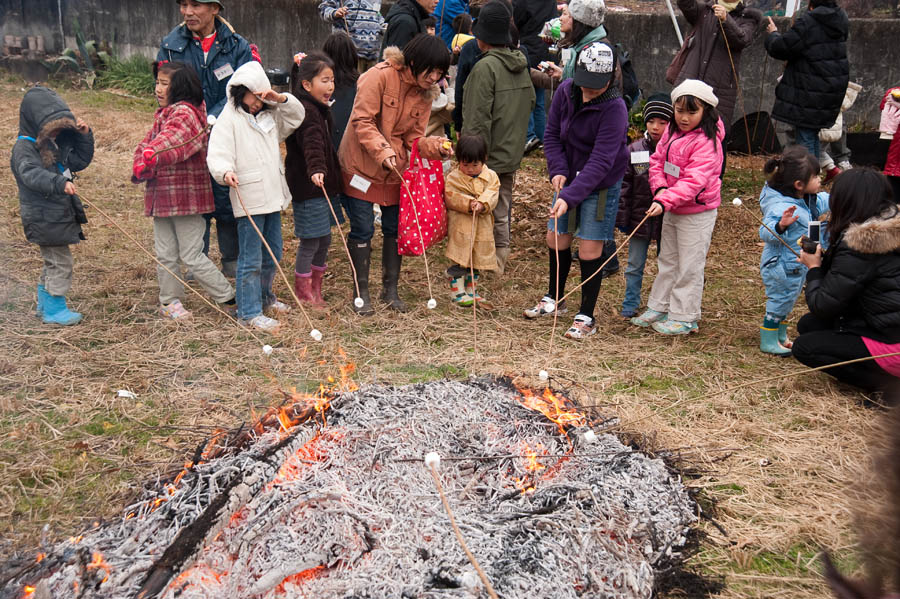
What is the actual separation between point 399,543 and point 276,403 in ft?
4.82

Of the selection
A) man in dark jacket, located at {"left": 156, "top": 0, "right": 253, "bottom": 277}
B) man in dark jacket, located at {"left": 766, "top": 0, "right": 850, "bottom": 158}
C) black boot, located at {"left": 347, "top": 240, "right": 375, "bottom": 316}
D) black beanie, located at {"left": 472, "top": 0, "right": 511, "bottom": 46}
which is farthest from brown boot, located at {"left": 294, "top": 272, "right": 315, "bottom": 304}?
man in dark jacket, located at {"left": 766, "top": 0, "right": 850, "bottom": 158}

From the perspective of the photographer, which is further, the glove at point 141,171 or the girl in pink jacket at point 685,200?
the girl in pink jacket at point 685,200

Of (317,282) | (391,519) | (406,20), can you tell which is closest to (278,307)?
(317,282)

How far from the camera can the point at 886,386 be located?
4.64m

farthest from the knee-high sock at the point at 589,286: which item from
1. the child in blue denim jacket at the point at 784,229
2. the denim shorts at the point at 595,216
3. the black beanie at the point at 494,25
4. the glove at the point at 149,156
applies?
the glove at the point at 149,156

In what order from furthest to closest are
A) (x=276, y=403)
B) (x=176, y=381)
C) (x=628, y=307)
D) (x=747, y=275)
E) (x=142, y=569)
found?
(x=747, y=275) < (x=628, y=307) < (x=176, y=381) < (x=276, y=403) < (x=142, y=569)

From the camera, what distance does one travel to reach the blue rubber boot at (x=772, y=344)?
5.45m

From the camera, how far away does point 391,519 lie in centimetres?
321

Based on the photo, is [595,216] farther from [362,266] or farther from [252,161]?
[252,161]

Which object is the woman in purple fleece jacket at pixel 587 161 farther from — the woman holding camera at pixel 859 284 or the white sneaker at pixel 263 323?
the white sneaker at pixel 263 323

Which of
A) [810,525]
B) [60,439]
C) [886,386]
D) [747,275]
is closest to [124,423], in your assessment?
[60,439]

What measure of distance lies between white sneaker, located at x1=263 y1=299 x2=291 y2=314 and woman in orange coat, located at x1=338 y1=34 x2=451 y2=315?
544 millimetres

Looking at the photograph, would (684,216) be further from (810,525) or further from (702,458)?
(810,525)

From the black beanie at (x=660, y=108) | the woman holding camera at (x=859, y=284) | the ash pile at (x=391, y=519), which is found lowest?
the ash pile at (x=391, y=519)
